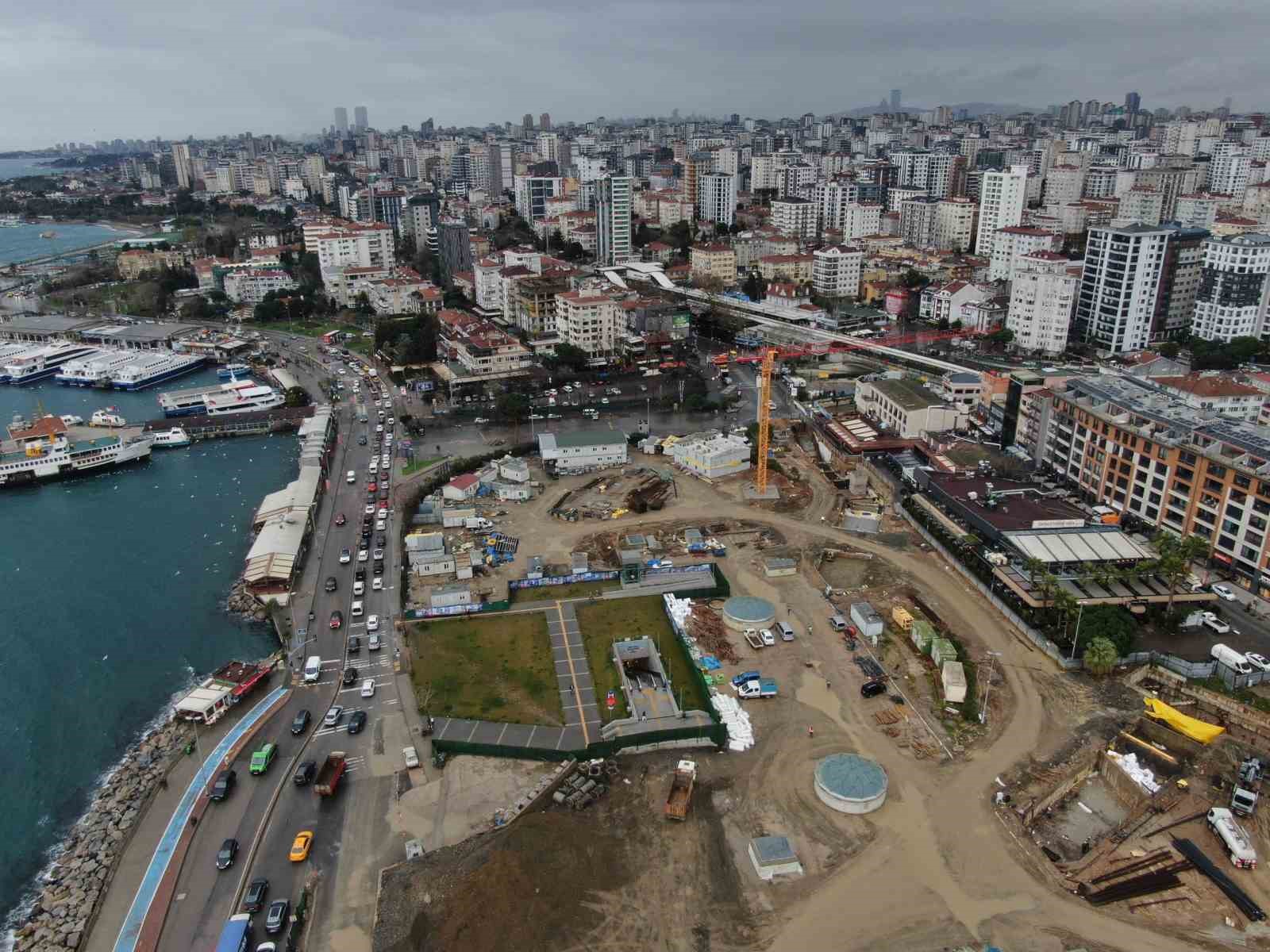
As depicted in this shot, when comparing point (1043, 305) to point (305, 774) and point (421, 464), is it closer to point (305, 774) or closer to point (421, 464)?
point (421, 464)

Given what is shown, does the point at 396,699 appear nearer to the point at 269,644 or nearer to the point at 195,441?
the point at 269,644

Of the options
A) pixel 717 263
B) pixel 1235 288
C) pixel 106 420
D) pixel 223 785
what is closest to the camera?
pixel 223 785

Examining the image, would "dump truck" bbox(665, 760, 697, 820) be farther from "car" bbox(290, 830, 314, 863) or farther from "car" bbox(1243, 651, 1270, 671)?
"car" bbox(1243, 651, 1270, 671)

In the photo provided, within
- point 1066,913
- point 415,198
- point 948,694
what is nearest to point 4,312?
point 415,198

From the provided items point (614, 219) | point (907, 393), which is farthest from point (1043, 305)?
point (614, 219)

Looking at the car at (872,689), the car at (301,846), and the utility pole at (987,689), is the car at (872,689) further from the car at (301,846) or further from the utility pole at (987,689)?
the car at (301,846)

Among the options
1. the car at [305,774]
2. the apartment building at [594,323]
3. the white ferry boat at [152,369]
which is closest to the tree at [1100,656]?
the car at [305,774]

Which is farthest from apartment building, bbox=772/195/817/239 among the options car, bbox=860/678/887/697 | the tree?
car, bbox=860/678/887/697

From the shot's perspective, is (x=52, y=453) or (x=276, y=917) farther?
(x=52, y=453)
